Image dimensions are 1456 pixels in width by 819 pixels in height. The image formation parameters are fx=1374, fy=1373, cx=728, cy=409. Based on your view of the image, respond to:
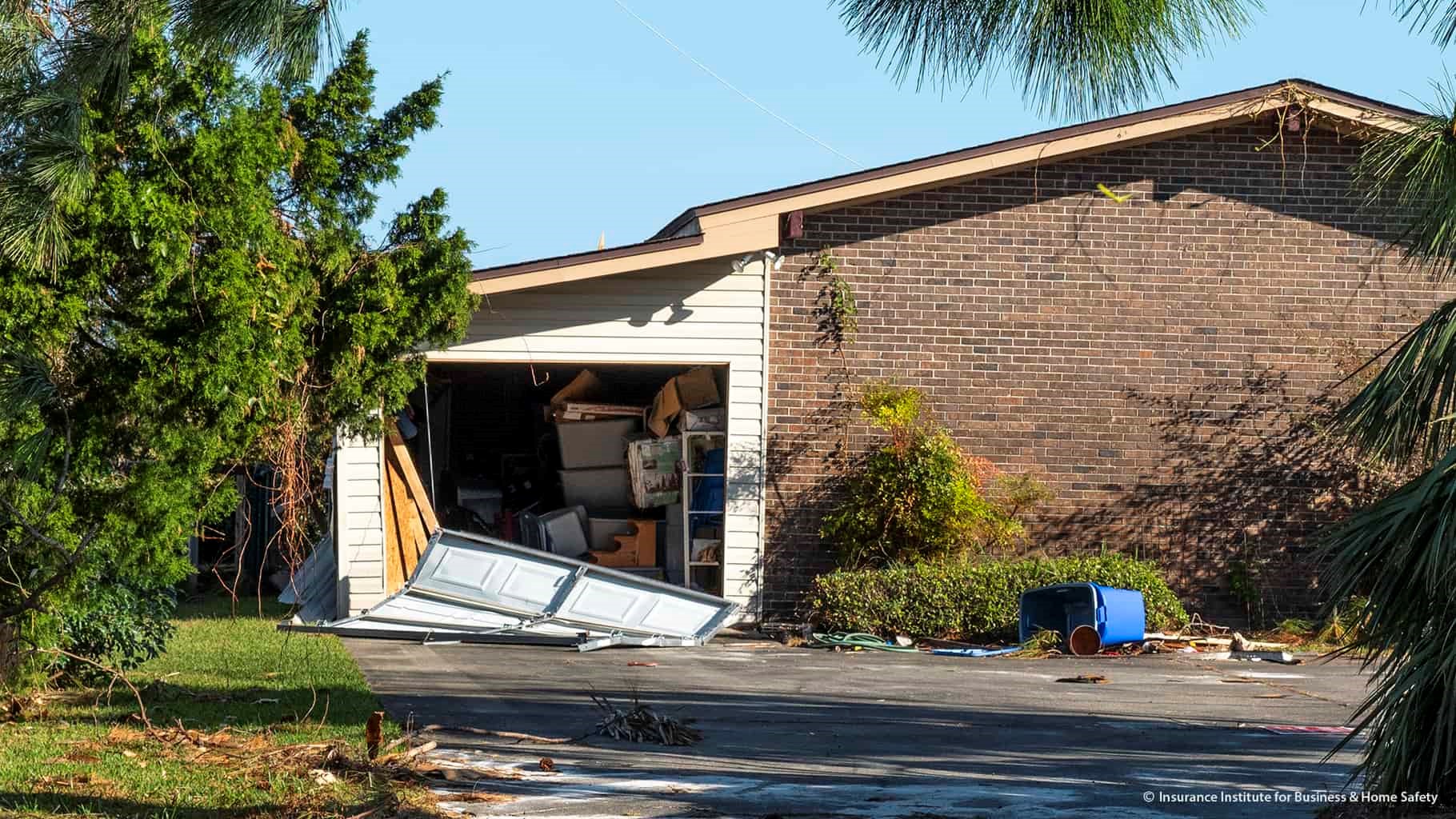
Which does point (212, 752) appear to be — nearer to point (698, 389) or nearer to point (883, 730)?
point (883, 730)

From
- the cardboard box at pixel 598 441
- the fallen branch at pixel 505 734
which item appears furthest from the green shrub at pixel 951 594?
the fallen branch at pixel 505 734

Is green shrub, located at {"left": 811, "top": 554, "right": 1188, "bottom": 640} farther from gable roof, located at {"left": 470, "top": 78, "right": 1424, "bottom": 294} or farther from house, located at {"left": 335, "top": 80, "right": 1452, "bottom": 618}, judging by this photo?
gable roof, located at {"left": 470, "top": 78, "right": 1424, "bottom": 294}

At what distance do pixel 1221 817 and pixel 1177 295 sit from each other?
30.6 feet

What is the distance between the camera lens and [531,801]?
6039mm

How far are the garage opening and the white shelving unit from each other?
0.04 ft

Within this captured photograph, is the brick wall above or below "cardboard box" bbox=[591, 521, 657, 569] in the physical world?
above

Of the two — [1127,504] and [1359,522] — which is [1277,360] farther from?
[1359,522]

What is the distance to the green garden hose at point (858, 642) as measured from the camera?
501 inches

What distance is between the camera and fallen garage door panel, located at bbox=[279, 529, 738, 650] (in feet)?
40.8

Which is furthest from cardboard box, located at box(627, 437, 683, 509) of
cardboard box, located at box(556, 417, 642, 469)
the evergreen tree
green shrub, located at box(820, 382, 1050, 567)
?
the evergreen tree

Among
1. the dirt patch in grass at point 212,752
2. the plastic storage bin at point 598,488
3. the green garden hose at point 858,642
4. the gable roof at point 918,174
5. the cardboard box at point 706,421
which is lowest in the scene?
the green garden hose at point 858,642

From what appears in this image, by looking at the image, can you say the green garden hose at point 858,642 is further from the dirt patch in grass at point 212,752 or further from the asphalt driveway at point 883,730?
the dirt patch in grass at point 212,752

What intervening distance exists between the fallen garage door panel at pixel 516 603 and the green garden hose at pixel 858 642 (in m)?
0.97

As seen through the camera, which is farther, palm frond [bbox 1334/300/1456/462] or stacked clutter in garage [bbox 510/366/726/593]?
stacked clutter in garage [bbox 510/366/726/593]
